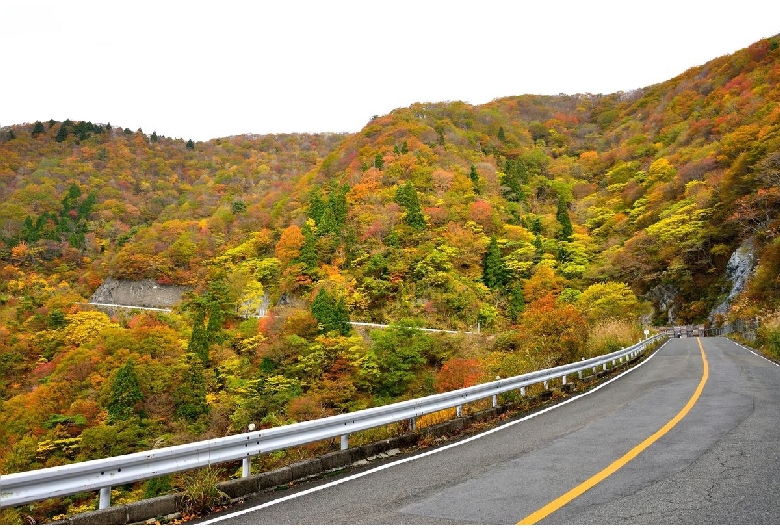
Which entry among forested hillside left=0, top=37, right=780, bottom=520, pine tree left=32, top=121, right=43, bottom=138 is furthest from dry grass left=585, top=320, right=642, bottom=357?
pine tree left=32, top=121, right=43, bottom=138

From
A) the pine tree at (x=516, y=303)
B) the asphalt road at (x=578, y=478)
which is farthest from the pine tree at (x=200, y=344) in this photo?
the asphalt road at (x=578, y=478)

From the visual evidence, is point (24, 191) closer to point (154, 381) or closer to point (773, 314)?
point (154, 381)

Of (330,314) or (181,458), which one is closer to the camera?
(181,458)

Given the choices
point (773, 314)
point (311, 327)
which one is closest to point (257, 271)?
point (311, 327)

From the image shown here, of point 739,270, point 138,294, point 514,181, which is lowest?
point 138,294

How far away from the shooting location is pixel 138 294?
69812 mm

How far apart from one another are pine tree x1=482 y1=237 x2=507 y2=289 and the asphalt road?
136ft

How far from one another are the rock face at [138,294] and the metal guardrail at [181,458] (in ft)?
221

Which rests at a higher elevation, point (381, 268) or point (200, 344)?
point (381, 268)

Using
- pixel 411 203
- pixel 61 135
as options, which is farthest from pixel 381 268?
pixel 61 135

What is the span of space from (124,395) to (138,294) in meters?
40.5

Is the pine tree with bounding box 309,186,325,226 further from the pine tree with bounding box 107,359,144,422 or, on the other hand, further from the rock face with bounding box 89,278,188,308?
the pine tree with bounding box 107,359,144,422

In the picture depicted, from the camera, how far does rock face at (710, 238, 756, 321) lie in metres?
41.2

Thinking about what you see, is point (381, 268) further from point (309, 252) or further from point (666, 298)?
point (666, 298)
